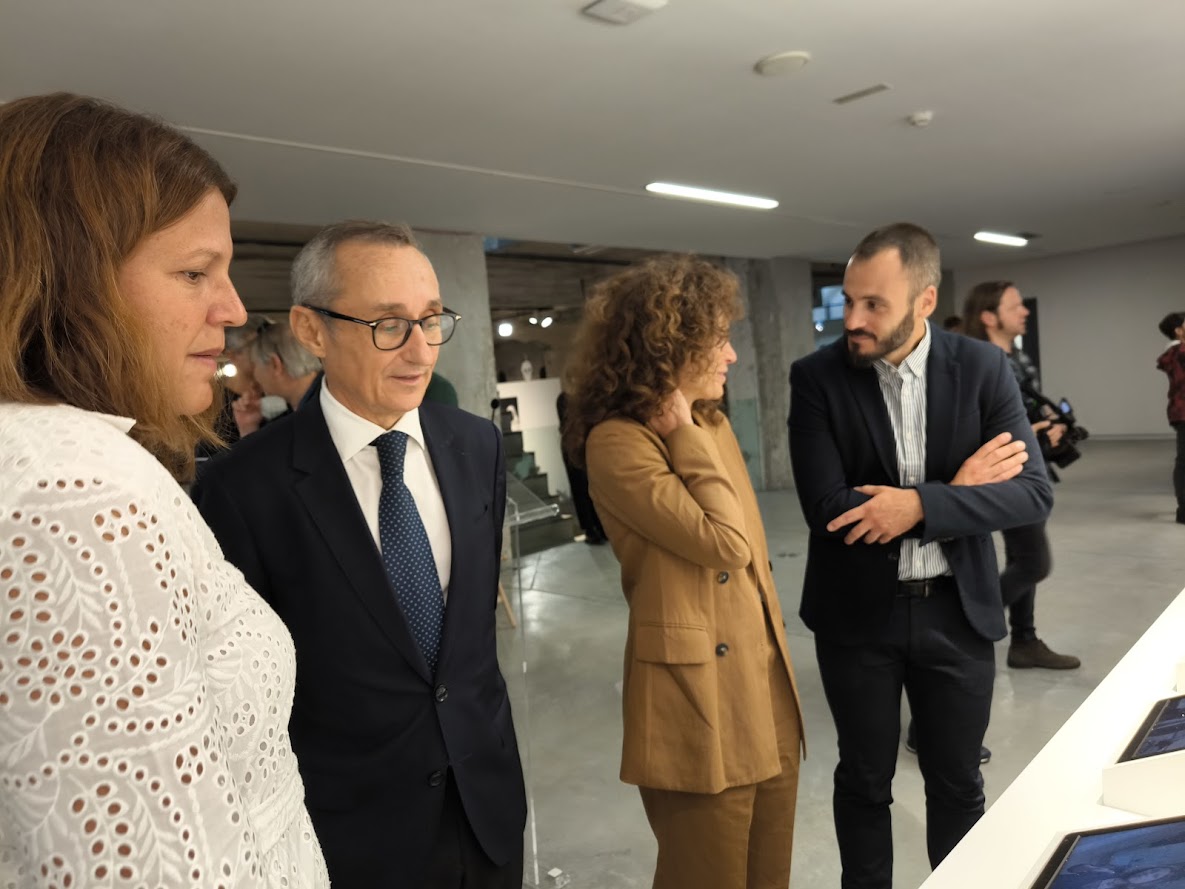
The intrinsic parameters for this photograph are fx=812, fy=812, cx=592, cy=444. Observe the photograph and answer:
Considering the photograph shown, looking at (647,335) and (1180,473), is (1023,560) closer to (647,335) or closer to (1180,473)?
(647,335)

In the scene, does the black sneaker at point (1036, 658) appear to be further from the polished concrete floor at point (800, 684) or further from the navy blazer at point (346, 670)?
the navy blazer at point (346, 670)

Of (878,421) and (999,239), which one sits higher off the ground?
(999,239)

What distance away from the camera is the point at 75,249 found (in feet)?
2.43

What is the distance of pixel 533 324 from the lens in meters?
9.98

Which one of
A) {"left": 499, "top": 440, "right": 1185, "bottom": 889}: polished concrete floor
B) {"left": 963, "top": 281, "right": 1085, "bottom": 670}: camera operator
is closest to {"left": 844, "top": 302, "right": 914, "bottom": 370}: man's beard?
{"left": 499, "top": 440, "right": 1185, "bottom": 889}: polished concrete floor

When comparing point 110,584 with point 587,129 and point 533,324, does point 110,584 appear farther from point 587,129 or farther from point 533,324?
point 533,324

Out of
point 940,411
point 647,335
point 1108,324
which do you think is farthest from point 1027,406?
point 1108,324

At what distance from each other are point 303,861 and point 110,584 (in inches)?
18.6

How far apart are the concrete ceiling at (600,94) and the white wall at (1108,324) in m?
7.18

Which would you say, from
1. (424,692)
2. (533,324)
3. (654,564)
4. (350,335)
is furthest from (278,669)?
(533,324)

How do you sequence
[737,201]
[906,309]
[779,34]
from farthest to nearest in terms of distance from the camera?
1. [737,201]
2. [779,34]
3. [906,309]

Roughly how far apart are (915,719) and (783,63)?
122 inches

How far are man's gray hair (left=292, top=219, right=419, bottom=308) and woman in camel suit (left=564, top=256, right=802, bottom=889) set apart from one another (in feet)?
1.89

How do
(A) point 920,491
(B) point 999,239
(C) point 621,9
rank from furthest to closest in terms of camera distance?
1. (B) point 999,239
2. (C) point 621,9
3. (A) point 920,491
